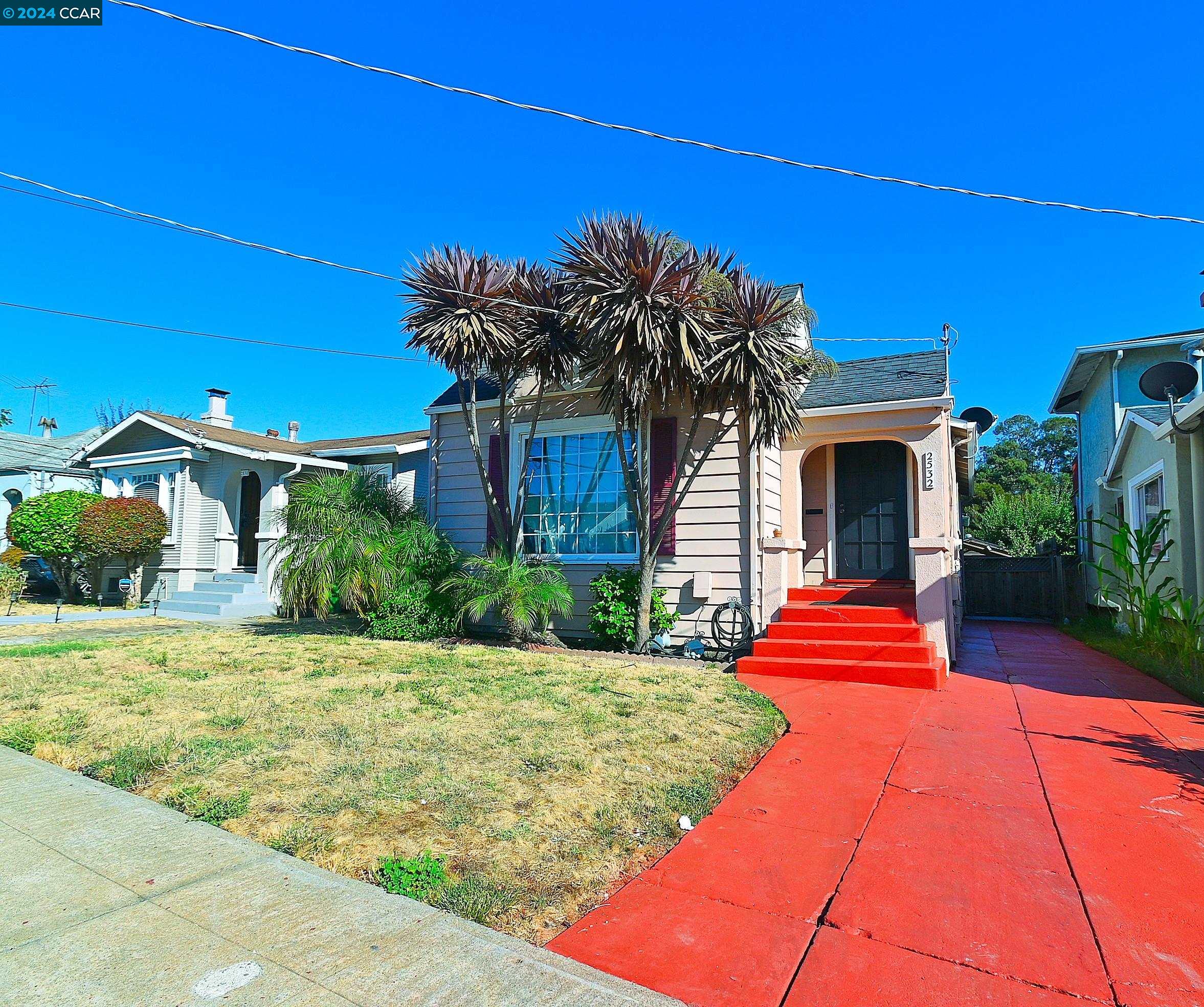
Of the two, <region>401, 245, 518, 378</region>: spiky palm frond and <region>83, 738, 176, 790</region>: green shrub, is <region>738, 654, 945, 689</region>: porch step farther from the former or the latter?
<region>83, 738, 176, 790</region>: green shrub

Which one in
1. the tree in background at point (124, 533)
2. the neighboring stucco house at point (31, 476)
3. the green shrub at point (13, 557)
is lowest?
the green shrub at point (13, 557)

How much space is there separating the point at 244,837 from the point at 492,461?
744cm

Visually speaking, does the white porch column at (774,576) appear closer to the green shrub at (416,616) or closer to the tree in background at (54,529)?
the green shrub at (416,616)

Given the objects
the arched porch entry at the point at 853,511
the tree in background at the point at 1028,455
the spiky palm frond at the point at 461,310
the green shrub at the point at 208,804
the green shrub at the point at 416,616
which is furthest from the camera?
the tree in background at the point at 1028,455

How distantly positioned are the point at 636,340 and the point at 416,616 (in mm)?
4931

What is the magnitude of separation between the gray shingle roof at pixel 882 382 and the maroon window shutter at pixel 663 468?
69.3 inches

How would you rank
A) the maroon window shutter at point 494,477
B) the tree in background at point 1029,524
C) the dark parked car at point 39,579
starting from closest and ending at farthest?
the maroon window shutter at point 494,477 → the dark parked car at point 39,579 → the tree in background at point 1029,524

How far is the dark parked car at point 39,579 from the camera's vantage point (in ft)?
57.0

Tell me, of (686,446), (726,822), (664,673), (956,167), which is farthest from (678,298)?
(726,822)

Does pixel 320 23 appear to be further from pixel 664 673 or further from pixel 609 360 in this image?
pixel 664 673

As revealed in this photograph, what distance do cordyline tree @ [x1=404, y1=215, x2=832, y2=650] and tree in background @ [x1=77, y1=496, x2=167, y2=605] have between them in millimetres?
8949

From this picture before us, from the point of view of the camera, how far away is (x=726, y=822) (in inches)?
139

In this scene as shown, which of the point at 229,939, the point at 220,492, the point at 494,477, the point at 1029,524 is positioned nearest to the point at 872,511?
Answer: the point at 494,477

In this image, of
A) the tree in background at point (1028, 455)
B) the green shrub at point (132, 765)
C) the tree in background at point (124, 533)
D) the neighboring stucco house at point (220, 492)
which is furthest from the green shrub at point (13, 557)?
the tree in background at point (1028, 455)
